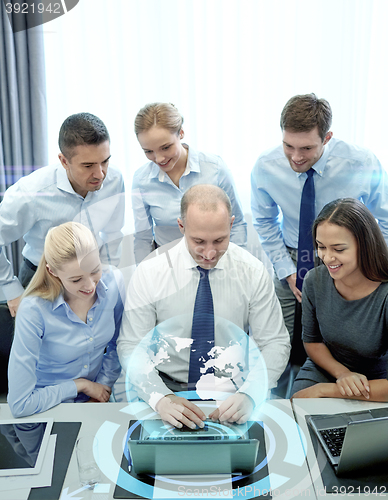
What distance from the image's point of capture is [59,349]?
4.18 ft

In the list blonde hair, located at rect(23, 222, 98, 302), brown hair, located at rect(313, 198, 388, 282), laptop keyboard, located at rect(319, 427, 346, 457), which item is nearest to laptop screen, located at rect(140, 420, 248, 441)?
laptop keyboard, located at rect(319, 427, 346, 457)

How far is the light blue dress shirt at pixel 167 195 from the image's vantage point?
1668 millimetres

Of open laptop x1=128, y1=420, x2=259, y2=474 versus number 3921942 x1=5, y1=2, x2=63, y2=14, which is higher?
number 3921942 x1=5, y1=2, x2=63, y2=14

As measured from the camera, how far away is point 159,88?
2.24 metres

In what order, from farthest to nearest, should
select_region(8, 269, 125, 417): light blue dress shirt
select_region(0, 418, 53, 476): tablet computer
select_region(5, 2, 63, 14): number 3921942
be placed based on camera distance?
select_region(5, 2, 63, 14): number 3921942, select_region(8, 269, 125, 417): light blue dress shirt, select_region(0, 418, 53, 476): tablet computer

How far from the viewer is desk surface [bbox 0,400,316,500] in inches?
33.6

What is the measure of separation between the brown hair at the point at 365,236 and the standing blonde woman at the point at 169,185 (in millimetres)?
468

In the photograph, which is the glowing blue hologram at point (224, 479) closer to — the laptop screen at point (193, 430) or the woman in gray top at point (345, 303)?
the laptop screen at point (193, 430)

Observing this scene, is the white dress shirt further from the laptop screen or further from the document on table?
the document on table

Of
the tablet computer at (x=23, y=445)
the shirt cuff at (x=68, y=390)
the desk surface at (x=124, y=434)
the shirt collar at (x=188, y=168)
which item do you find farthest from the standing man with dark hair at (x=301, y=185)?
the tablet computer at (x=23, y=445)

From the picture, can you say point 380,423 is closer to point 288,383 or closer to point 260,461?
point 260,461

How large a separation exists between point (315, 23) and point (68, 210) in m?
1.54

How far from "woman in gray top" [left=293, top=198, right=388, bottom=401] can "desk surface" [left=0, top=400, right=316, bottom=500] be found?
0.18 meters

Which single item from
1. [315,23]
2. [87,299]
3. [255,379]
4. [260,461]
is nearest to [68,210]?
[87,299]
